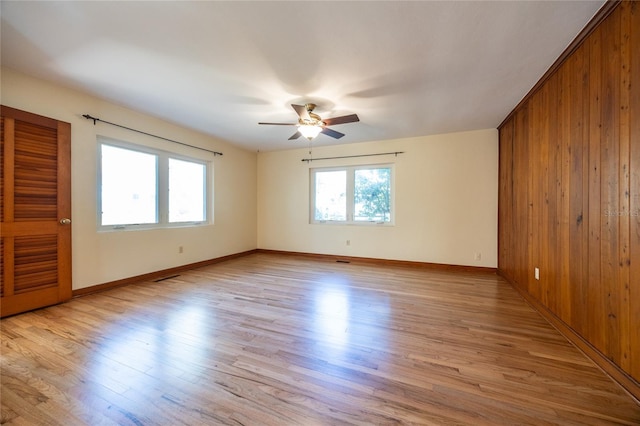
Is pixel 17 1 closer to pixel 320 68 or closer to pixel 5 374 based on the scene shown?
pixel 320 68

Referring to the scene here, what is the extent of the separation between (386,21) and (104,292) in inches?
169

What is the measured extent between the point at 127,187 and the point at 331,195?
3.62 meters

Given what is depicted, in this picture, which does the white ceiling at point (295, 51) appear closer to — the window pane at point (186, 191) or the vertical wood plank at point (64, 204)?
the vertical wood plank at point (64, 204)

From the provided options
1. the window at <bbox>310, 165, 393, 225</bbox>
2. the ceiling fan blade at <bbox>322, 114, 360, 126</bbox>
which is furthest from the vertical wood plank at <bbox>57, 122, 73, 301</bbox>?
the window at <bbox>310, 165, 393, 225</bbox>

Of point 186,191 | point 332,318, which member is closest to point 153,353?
point 332,318

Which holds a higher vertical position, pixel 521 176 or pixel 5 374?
pixel 521 176

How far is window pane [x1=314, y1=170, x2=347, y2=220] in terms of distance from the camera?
5445mm

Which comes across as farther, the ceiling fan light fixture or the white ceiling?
the ceiling fan light fixture

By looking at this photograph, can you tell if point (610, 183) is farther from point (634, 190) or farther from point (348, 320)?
point (348, 320)

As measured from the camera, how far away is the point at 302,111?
2.80 m

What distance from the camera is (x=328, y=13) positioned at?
5.76ft

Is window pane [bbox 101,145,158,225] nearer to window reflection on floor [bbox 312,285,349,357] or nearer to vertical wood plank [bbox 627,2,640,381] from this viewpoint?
window reflection on floor [bbox 312,285,349,357]

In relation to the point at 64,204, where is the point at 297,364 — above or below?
below

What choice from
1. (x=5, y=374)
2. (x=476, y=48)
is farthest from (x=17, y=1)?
(x=476, y=48)
